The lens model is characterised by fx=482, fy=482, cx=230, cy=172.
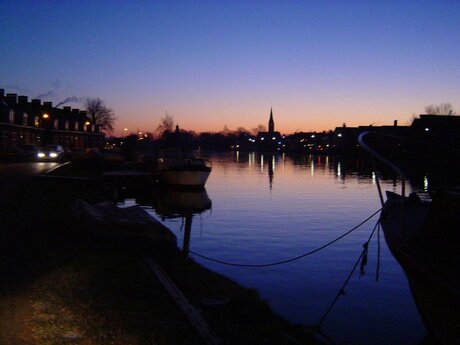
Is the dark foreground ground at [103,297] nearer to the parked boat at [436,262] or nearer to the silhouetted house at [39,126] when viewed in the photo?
the parked boat at [436,262]

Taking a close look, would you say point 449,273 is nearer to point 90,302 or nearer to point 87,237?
point 90,302

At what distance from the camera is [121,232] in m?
12.9

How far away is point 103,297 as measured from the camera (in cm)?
834

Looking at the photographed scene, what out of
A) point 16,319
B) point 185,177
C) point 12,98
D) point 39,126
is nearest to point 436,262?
point 16,319

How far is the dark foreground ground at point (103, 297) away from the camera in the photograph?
6746 millimetres

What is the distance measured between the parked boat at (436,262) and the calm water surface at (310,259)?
7.37 feet

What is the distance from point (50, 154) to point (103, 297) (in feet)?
188

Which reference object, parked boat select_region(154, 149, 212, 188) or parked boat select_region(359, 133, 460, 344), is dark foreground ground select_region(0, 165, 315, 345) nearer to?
parked boat select_region(359, 133, 460, 344)

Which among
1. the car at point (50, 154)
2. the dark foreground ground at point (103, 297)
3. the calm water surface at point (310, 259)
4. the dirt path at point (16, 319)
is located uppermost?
the car at point (50, 154)

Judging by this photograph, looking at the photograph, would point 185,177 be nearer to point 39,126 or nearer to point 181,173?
point 181,173

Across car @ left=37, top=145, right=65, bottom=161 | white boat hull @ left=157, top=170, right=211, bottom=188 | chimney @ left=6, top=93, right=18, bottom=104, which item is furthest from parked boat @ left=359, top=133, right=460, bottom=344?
chimney @ left=6, top=93, right=18, bottom=104

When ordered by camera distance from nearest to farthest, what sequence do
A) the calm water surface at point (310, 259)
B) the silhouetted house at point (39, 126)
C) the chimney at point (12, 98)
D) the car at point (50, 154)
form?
the calm water surface at point (310, 259)
the car at point (50, 154)
the silhouetted house at point (39, 126)
the chimney at point (12, 98)

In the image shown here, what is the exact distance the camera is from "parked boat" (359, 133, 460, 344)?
6133 mm

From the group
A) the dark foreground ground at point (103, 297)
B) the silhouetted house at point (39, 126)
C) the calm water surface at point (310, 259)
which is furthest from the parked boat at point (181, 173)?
the silhouetted house at point (39, 126)
